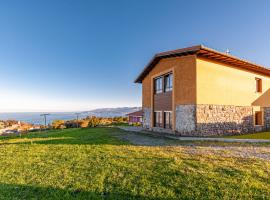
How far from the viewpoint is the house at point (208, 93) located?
41.4ft

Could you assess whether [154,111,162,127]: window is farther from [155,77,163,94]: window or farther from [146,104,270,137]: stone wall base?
[155,77,163,94]: window

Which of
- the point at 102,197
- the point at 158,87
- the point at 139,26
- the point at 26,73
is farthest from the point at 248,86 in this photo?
the point at 26,73

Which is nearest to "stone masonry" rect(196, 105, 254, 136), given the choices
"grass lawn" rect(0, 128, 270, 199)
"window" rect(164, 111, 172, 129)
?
"window" rect(164, 111, 172, 129)

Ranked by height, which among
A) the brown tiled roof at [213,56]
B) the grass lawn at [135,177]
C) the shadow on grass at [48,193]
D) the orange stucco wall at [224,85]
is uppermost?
the brown tiled roof at [213,56]

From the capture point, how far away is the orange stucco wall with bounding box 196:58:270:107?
12.7m

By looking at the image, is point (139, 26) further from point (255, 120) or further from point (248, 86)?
point (255, 120)

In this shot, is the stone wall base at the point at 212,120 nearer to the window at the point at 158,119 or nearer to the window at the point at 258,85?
the window at the point at 158,119

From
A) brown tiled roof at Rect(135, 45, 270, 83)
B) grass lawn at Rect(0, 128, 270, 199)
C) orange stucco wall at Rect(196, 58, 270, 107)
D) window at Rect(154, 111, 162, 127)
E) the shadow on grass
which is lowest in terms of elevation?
the shadow on grass

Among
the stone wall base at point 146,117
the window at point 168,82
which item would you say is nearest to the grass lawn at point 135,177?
the window at point 168,82

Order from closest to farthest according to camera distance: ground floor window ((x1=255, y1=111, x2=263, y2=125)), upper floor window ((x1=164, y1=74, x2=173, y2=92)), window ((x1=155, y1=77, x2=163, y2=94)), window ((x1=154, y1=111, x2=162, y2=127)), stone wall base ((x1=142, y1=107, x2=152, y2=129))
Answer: upper floor window ((x1=164, y1=74, x2=173, y2=92)) → ground floor window ((x1=255, y1=111, x2=263, y2=125)) → window ((x1=154, y1=111, x2=162, y2=127)) → window ((x1=155, y1=77, x2=163, y2=94)) → stone wall base ((x1=142, y1=107, x2=152, y2=129))

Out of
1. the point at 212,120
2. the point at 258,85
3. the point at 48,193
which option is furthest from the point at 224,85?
the point at 48,193

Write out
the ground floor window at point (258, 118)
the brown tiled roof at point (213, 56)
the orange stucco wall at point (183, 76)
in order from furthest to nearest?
the ground floor window at point (258, 118) < the orange stucco wall at point (183, 76) < the brown tiled roof at point (213, 56)

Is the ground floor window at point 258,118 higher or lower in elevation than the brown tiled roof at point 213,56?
lower

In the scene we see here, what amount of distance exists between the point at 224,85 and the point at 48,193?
44.8 feet
